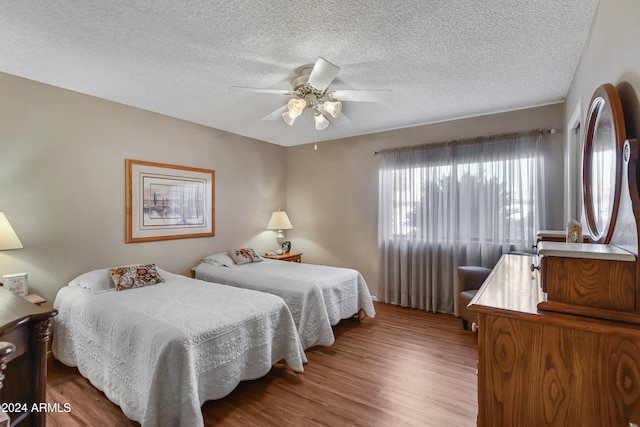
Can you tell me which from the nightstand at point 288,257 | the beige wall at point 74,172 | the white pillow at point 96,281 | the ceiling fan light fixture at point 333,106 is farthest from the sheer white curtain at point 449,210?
the white pillow at point 96,281

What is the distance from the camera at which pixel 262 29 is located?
A: 6.43 ft

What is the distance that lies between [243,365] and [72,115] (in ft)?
9.50

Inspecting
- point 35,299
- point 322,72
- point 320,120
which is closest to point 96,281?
point 35,299

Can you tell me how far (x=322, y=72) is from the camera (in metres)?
2.12

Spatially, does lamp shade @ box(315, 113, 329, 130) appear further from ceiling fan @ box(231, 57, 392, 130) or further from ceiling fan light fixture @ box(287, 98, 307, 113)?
ceiling fan light fixture @ box(287, 98, 307, 113)

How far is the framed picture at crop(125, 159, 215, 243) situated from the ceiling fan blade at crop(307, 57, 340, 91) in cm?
241

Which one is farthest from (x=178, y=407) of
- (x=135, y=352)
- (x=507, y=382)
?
(x=507, y=382)

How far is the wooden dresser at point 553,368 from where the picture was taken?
0.86 meters

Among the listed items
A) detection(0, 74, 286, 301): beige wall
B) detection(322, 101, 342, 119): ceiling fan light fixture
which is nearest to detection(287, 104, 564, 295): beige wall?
detection(0, 74, 286, 301): beige wall

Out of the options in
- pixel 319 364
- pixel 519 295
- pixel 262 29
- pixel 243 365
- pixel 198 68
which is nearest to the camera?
pixel 519 295

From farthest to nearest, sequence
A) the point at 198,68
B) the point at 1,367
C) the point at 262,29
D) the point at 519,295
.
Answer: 1. the point at 198,68
2. the point at 262,29
3. the point at 519,295
4. the point at 1,367

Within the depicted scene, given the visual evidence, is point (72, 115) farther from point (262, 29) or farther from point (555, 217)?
point (555, 217)

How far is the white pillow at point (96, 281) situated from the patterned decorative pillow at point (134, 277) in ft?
0.18

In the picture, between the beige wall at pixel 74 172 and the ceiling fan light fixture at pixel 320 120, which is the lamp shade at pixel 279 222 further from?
the ceiling fan light fixture at pixel 320 120
